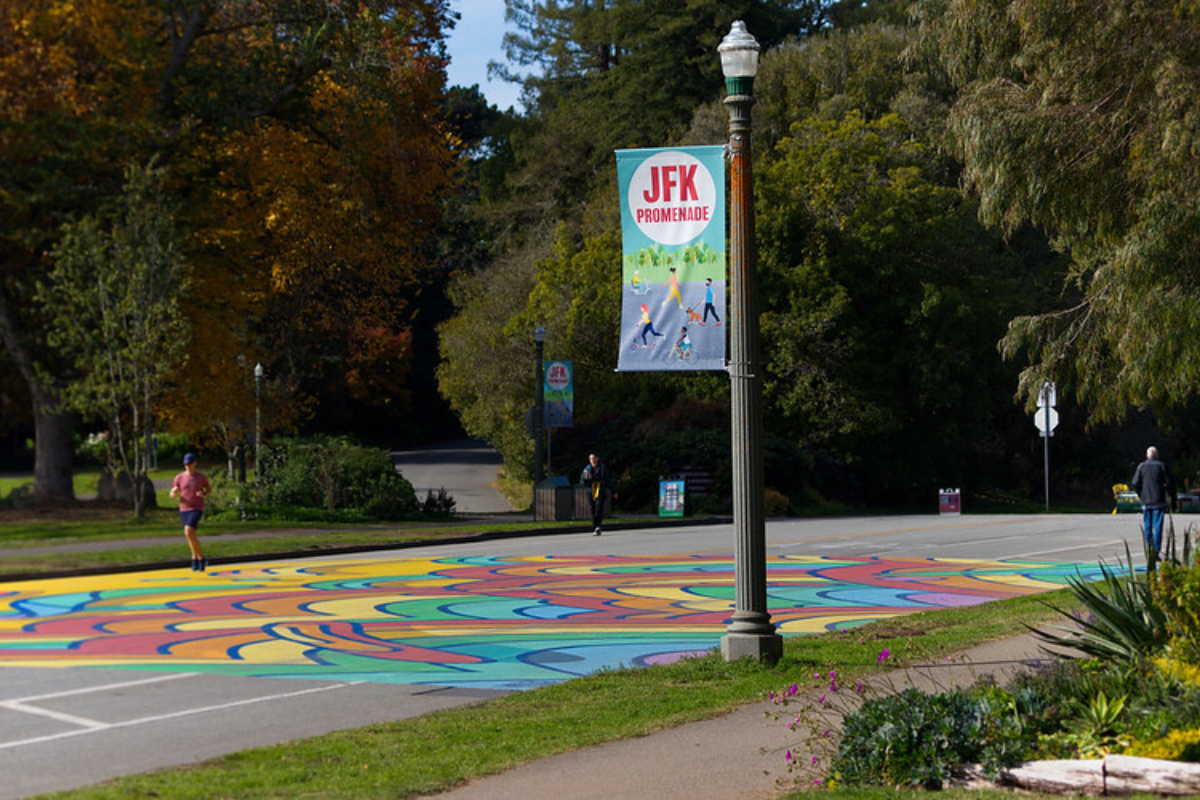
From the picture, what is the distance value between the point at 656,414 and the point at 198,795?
1593 inches

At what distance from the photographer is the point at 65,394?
33.7m

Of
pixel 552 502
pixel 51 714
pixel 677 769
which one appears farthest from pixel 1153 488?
pixel 51 714

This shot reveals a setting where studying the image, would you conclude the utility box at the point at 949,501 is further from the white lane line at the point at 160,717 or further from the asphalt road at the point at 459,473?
the white lane line at the point at 160,717

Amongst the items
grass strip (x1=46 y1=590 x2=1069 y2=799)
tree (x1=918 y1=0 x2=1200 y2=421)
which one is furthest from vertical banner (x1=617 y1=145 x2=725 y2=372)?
tree (x1=918 y1=0 x2=1200 y2=421)

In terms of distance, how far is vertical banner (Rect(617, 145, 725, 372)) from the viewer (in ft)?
39.9

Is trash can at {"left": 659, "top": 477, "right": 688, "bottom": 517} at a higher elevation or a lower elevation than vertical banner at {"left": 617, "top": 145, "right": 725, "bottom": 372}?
lower

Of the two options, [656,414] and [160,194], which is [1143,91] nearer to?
[160,194]

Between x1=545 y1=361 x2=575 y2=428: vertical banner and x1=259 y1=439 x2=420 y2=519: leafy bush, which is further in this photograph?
x1=545 y1=361 x2=575 y2=428: vertical banner

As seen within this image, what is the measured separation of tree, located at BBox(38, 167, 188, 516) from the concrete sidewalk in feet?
80.1

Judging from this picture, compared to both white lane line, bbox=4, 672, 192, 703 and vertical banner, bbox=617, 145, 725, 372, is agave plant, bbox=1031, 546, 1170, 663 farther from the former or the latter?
white lane line, bbox=4, 672, 192, 703

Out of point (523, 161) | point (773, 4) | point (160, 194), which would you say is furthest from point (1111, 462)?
point (160, 194)

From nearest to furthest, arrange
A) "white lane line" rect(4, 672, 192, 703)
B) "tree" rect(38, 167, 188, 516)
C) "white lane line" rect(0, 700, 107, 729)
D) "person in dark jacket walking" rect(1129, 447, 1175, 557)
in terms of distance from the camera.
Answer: "white lane line" rect(0, 700, 107, 729) → "white lane line" rect(4, 672, 192, 703) → "person in dark jacket walking" rect(1129, 447, 1175, 557) → "tree" rect(38, 167, 188, 516)

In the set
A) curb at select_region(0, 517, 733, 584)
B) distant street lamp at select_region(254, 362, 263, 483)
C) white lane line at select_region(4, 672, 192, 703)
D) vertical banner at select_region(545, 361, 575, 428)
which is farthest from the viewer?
vertical banner at select_region(545, 361, 575, 428)

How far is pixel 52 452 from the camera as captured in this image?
3572 centimetres
